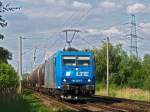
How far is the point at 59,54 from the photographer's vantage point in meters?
35.7

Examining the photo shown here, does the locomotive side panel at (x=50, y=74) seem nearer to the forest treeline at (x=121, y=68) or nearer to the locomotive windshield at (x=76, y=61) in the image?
the locomotive windshield at (x=76, y=61)

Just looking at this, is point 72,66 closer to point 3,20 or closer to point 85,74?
point 85,74

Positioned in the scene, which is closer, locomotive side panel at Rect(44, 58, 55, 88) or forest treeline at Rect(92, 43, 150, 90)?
locomotive side panel at Rect(44, 58, 55, 88)

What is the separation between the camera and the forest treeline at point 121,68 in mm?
77875

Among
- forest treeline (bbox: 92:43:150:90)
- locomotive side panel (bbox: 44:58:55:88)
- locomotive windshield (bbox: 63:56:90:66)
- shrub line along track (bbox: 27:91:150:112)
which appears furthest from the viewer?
forest treeline (bbox: 92:43:150:90)

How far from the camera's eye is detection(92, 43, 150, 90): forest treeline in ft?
255

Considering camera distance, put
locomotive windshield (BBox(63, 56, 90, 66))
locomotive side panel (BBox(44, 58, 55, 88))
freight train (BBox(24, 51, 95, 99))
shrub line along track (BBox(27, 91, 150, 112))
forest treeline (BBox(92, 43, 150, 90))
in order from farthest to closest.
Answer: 1. forest treeline (BBox(92, 43, 150, 90))
2. locomotive side panel (BBox(44, 58, 55, 88))
3. locomotive windshield (BBox(63, 56, 90, 66))
4. freight train (BBox(24, 51, 95, 99))
5. shrub line along track (BBox(27, 91, 150, 112))

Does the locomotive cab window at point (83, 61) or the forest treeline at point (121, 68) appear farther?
the forest treeline at point (121, 68)

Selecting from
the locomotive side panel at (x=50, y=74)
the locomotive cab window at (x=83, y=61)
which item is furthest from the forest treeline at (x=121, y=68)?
the locomotive cab window at (x=83, y=61)

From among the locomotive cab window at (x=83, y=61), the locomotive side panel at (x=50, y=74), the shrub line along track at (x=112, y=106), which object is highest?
the locomotive cab window at (x=83, y=61)

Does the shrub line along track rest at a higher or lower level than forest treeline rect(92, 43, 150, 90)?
lower

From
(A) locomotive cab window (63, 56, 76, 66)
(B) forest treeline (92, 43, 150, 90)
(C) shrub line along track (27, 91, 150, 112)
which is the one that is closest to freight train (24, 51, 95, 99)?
(A) locomotive cab window (63, 56, 76, 66)

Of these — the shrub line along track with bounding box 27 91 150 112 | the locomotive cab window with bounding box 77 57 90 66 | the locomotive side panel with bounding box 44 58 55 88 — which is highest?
the locomotive cab window with bounding box 77 57 90 66

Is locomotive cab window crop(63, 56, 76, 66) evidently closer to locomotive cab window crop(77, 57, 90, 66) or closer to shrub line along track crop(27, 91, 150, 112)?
locomotive cab window crop(77, 57, 90, 66)
